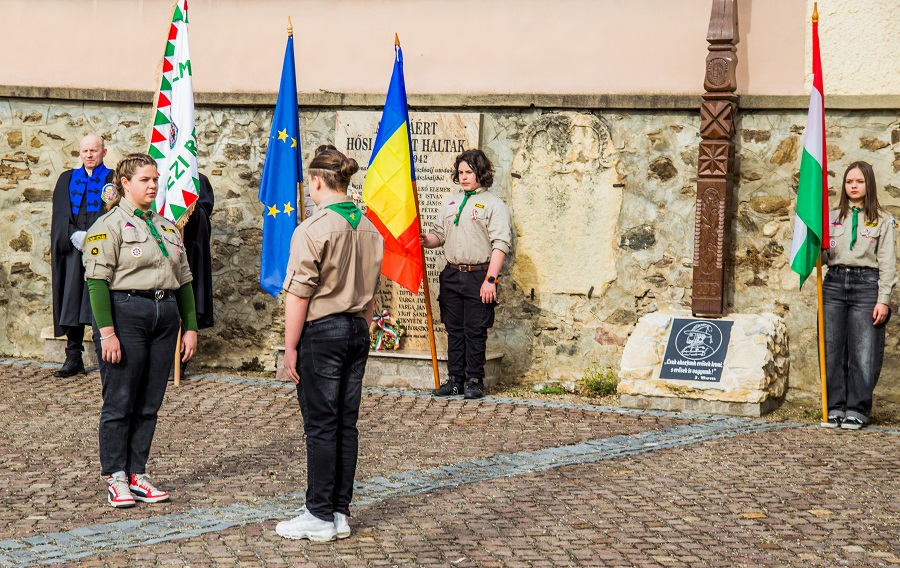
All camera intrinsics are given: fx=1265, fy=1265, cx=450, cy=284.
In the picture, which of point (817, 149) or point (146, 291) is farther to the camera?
point (817, 149)

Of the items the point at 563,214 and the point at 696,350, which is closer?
the point at 696,350

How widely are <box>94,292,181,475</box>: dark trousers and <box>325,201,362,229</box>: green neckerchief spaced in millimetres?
1174

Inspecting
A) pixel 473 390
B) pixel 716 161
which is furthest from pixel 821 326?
pixel 473 390

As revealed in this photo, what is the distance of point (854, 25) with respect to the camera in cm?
908

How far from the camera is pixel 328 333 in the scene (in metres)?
5.29

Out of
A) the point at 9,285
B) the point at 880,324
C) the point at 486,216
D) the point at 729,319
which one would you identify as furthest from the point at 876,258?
the point at 9,285

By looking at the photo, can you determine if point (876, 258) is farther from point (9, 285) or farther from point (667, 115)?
point (9, 285)

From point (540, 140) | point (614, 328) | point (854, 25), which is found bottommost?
point (614, 328)

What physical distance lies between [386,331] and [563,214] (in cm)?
170

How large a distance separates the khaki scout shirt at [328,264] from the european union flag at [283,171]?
4.33 metres

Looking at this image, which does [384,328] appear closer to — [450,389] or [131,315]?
[450,389]

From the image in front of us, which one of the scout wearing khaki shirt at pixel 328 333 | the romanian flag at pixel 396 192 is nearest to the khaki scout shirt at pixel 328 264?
the scout wearing khaki shirt at pixel 328 333

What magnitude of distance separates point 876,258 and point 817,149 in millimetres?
824

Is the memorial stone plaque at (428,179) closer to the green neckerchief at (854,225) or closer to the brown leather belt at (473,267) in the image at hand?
the brown leather belt at (473,267)
